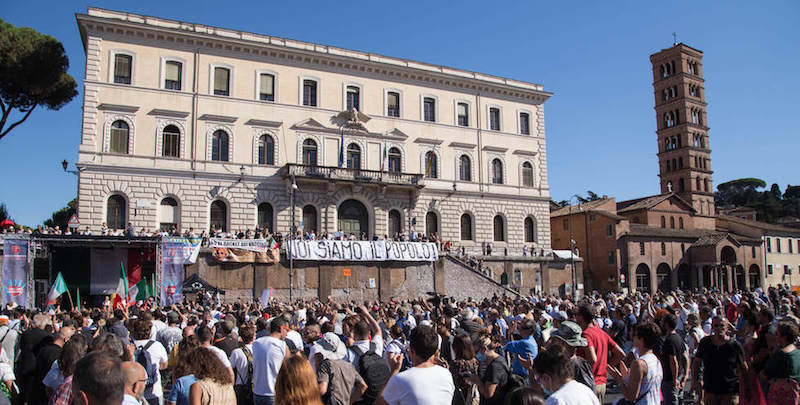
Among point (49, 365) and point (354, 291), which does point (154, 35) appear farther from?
point (49, 365)

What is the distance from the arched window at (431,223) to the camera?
39.6m

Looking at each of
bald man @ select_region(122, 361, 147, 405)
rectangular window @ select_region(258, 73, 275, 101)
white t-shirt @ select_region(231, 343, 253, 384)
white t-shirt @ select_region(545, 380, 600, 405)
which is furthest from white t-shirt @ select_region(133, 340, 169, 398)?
rectangular window @ select_region(258, 73, 275, 101)

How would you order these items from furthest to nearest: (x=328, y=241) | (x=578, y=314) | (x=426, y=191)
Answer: (x=426, y=191) < (x=328, y=241) < (x=578, y=314)

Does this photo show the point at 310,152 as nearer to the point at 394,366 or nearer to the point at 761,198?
the point at 394,366

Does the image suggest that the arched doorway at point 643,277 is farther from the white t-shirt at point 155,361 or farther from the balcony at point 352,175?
the white t-shirt at point 155,361

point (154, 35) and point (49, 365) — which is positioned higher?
point (154, 35)

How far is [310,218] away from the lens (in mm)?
35750

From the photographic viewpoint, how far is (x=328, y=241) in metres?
31.5

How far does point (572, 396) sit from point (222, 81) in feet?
111

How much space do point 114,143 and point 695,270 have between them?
47052 mm

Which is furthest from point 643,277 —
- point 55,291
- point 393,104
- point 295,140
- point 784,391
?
point 784,391

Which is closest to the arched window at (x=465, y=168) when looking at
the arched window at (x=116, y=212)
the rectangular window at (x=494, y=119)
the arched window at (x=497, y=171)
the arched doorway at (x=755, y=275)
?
the arched window at (x=497, y=171)

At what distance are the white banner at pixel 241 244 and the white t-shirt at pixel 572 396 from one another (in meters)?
Answer: 26.2

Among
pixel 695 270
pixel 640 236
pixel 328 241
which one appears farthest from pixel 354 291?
pixel 695 270
